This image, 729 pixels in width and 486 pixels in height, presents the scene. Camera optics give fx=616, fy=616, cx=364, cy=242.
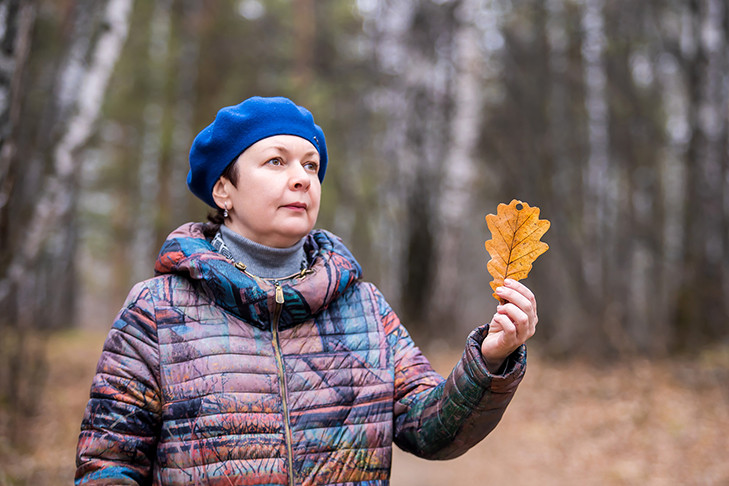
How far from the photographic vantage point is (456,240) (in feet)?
32.8

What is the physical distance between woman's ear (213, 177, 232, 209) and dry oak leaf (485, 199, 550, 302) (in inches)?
36.1

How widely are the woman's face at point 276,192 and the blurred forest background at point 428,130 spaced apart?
211 cm

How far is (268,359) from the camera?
1.90m

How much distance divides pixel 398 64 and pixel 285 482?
35.8 ft

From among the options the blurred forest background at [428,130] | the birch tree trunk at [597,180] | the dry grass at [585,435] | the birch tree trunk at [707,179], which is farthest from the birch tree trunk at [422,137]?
the birch tree trunk at [707,179]

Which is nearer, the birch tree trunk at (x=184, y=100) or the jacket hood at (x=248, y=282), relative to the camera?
the jacket hood at (x=248, y=282)

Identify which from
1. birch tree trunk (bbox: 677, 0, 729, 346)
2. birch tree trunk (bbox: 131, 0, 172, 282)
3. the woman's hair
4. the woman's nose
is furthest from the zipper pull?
birch tree trunk (bbox: 131, 0, 172, 282)

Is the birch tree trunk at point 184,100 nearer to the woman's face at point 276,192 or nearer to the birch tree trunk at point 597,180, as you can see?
the birch tree trunk at point 597,180

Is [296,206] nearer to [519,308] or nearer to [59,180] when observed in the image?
[519,308]

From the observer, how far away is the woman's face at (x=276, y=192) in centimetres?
203

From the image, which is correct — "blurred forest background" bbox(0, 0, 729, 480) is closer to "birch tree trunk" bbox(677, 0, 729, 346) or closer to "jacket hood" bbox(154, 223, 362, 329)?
"birch tree trunk" bbox(677, 0, 729, 346)

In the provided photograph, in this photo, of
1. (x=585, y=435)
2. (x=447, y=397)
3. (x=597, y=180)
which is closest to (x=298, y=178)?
(x=447, y=397)

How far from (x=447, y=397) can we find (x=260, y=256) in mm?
770

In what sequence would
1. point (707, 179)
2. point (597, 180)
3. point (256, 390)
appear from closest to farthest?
point (256, 390), point (707, 179), point (597, 180)
